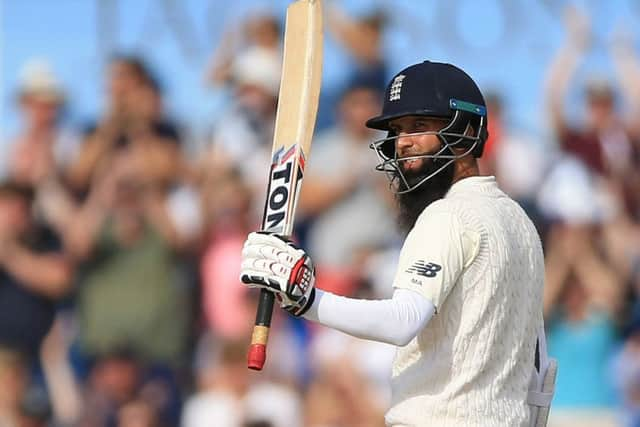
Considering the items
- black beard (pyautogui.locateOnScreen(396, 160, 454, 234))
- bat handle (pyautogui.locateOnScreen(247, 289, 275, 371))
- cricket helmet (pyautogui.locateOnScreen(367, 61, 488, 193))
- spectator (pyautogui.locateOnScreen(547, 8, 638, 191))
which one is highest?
spectator (pyautogui.locateOnScreen(547, 8, 638, 191))

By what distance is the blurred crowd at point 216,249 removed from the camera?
22.8 ft

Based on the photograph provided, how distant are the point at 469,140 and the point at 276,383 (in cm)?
381

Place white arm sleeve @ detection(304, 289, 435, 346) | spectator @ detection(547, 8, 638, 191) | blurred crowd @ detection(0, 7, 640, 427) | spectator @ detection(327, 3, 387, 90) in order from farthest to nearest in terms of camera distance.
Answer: spectator @ detection(547, 8, 638, 191)
spectator @ detection(327, 3, 387, 90)
blurred crowd @ detection(0, 7, 640, 427)
white arm sleeve @ detection(304, 289, 435, 346)

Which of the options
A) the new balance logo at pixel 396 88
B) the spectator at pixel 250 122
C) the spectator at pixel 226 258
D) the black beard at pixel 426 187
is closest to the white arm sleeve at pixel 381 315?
the black beard at pixel 426 187

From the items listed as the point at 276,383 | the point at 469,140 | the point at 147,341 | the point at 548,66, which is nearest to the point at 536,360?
the point at 469,140

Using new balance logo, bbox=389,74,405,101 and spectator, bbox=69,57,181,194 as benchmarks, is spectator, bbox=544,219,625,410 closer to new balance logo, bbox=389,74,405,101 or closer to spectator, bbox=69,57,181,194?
spectator, bbox=69,57,181,194

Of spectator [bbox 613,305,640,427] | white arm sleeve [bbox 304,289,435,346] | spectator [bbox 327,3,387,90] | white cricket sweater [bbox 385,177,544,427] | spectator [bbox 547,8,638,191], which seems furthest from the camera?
spectator [bbox 547,8,638,191]

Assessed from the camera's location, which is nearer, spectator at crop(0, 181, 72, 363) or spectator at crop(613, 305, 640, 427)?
spectator at crop(613, 305, 640, 427)

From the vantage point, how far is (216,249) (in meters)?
7.09

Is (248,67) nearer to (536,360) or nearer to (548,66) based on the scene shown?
(548,66)

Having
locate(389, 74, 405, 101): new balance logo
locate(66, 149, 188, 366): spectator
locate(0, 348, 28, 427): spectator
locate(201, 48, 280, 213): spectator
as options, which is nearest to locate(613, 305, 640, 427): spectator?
locate(201, 48, 280, 213): spectator

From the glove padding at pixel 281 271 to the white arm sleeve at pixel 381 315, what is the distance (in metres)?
0.04

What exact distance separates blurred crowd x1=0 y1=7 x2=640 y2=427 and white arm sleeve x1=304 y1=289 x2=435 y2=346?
382cm

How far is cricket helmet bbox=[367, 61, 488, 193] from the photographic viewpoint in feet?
10.4
